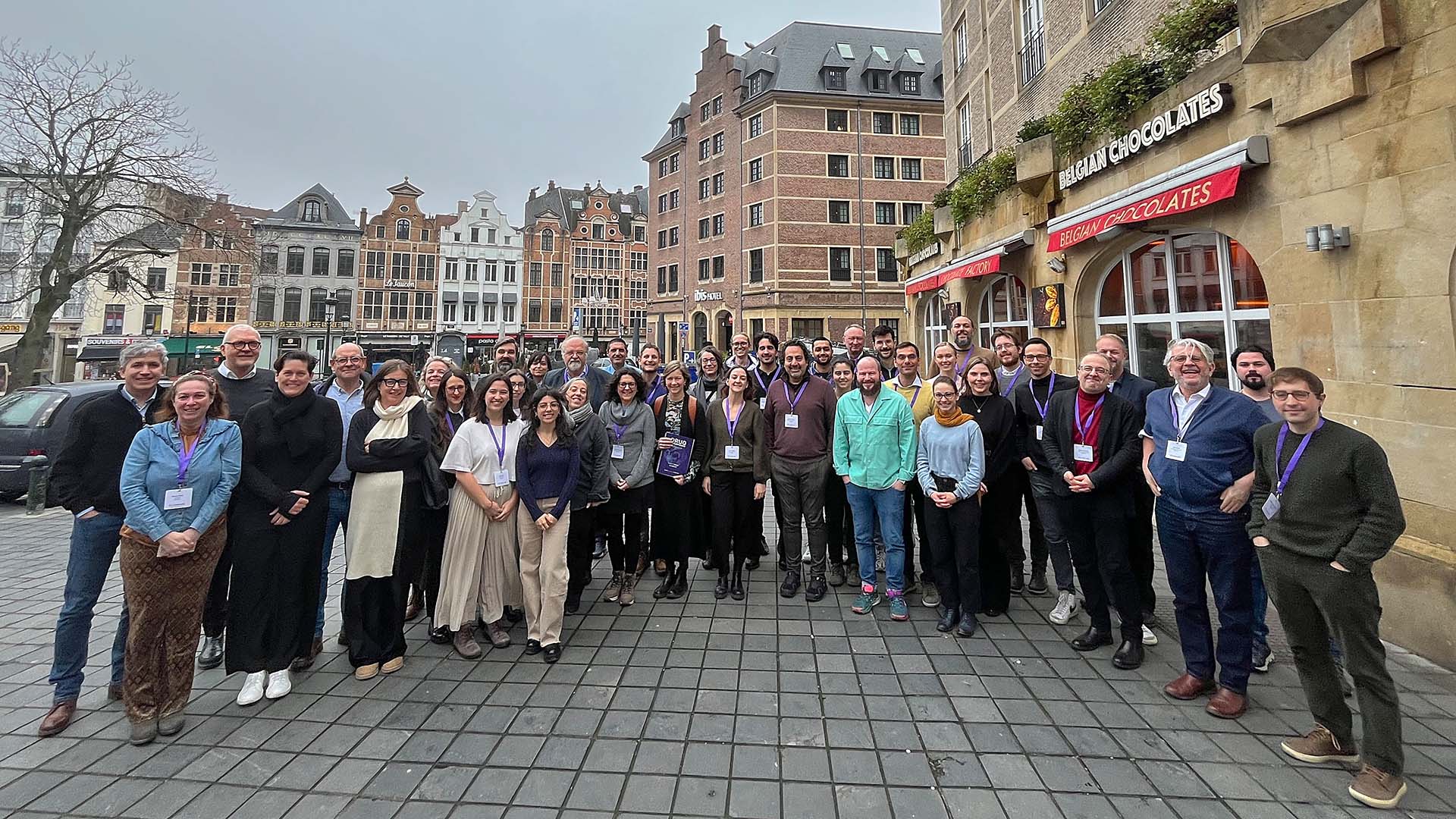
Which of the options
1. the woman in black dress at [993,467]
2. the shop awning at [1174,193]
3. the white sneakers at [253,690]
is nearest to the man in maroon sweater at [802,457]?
the woman in black dress at [993,467]

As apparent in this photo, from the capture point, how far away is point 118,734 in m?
3.11

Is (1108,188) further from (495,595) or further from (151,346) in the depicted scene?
(151,346)

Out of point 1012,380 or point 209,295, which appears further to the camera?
point 209,295

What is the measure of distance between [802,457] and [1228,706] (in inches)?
122

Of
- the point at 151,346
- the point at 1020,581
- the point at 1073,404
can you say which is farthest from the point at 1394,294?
the point at 151,346

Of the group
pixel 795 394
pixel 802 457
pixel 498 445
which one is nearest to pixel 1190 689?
pixel 802 457

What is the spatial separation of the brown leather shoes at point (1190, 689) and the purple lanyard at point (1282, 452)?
130 centimetres

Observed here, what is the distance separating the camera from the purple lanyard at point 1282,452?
2.73 m

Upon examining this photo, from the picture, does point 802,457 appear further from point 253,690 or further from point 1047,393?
point 253,690

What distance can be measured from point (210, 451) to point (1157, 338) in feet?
31.7

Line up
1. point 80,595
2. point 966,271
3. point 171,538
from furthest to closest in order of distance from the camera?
point 966,271 → point 80,595 → point 171,538

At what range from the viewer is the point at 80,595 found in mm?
3213

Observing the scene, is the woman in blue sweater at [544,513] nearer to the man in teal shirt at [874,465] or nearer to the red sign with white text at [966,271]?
the man in teal shirt at [874,465]

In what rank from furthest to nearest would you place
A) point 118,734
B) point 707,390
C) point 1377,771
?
point 707,390 → point 118,734 → point 1377,771
